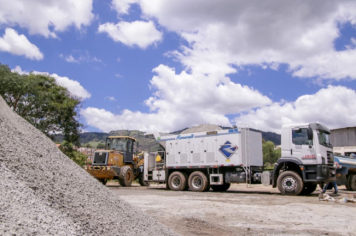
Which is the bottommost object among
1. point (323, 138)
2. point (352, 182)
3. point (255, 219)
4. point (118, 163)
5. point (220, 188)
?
point (255, 219)

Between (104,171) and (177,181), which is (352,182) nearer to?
(177,181)

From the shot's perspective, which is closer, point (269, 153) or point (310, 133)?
point (310, 133)

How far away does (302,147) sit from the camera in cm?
1319

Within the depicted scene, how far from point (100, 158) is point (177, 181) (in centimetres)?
519

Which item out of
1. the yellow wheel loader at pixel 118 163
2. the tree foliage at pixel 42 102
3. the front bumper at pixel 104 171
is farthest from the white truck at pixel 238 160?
the tree foliage at pixel 42 102

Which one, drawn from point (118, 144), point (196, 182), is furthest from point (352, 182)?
point (118, 144)

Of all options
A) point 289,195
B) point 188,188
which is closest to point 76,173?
point 289,195

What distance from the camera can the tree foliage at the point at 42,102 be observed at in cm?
2438

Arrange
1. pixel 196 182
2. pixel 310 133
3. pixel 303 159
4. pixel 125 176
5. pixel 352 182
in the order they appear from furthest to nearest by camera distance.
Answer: pixel 125 176, pixel 196 182, pixel 352 182, pixel 303 159, pixel 310 133

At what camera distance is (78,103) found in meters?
30.5

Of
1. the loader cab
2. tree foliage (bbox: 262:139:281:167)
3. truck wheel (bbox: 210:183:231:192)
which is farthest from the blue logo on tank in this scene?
tree foliage (bbox: 262:139:281:167)

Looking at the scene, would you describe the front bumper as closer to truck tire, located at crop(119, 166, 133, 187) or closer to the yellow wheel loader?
the yellow wheel loader

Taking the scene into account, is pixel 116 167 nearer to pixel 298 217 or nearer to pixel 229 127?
pixel 229 127

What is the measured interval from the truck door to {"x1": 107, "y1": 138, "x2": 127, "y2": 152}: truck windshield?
11040 millimetres
